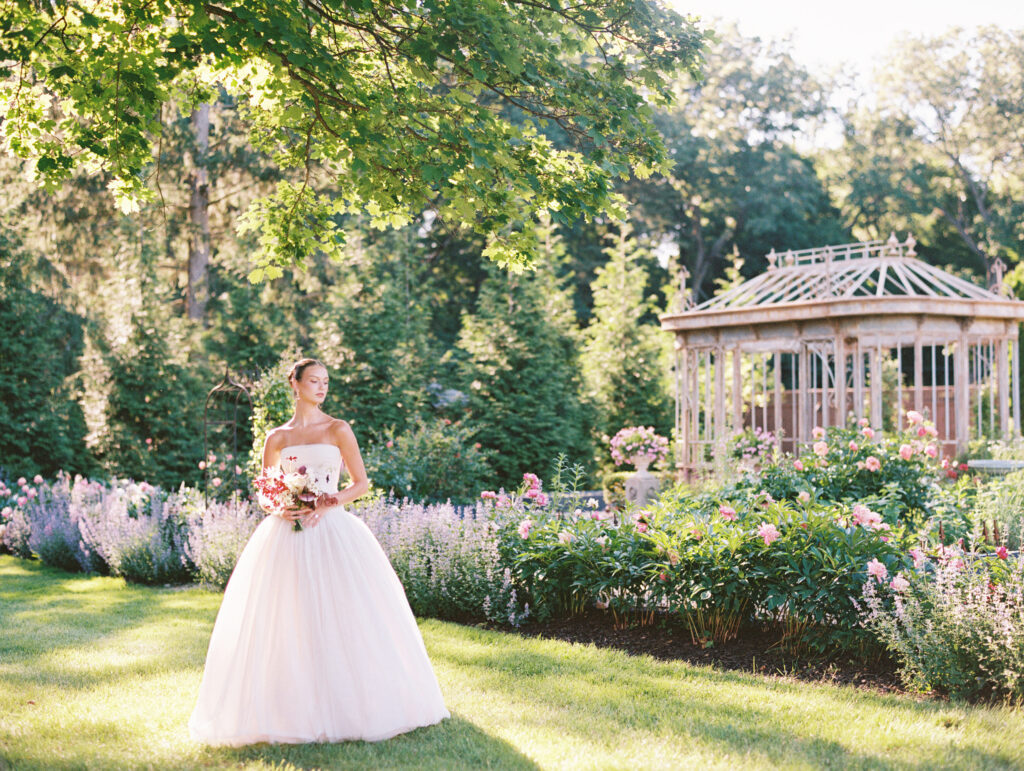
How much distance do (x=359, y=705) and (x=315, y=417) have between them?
145 cm

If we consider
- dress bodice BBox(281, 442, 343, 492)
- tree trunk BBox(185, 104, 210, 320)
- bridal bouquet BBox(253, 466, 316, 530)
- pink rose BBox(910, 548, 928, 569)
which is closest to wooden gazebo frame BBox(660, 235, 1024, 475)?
pink rose BBox(910, 548, 928, 569)

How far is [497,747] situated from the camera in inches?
165

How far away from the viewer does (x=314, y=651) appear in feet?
14.1

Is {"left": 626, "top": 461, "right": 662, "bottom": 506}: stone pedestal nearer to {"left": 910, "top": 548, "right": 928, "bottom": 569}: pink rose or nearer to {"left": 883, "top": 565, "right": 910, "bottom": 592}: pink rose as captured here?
{"left": 910, "top": 548, "right": 928, "bottom": 569}: pink rose

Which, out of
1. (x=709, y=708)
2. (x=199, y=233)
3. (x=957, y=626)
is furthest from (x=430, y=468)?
(x=199, y=233)

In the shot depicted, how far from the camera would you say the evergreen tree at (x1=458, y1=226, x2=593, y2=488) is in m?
16.5

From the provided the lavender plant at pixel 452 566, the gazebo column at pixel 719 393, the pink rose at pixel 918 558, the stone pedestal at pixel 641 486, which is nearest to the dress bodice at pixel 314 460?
the lavender plant at pixel 452 566

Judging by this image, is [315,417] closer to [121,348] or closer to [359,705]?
[359,705]

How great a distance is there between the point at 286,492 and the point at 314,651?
0.75 metres

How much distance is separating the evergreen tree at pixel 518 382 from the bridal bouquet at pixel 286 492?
11.4m

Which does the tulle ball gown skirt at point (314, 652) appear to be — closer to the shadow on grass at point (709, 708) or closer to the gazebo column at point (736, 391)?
the shadow on grass at point (709, 708)

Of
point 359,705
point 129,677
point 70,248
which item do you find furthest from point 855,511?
point 70,248

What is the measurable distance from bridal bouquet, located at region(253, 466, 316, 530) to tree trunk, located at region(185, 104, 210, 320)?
16.2 metres

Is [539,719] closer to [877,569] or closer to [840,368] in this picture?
[877,569]
